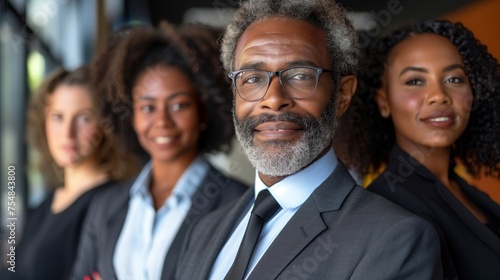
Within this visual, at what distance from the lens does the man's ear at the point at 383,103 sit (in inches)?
91.4

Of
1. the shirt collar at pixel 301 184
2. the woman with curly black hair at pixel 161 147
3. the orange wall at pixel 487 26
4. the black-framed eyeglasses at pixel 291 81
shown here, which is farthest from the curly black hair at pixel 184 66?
the orange wall at pixel 487 26

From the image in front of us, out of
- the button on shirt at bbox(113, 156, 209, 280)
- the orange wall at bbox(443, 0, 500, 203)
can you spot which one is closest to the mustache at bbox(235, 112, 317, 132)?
the button on shirt at bbox(113, 156, 209, 280)

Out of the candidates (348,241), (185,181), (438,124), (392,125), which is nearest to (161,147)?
(185,181)

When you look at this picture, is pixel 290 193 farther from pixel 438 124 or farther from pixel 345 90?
pixel 438 124

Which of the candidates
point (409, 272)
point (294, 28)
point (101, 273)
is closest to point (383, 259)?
point (409, 272)

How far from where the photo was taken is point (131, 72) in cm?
301

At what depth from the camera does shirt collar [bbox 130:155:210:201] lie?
274cm

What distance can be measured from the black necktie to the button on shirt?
82cm

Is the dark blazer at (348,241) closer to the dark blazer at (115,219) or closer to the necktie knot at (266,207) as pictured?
the necktie knot at (266,207)

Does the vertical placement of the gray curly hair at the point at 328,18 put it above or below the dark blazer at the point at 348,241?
above

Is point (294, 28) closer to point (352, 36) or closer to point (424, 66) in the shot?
point (352, 36)

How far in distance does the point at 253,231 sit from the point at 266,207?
8 centimetres

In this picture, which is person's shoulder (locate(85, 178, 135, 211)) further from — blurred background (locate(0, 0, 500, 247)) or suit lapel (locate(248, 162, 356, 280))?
suit lapel (locate(248, 162, 356, 280))

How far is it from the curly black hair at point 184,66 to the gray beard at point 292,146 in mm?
1068
